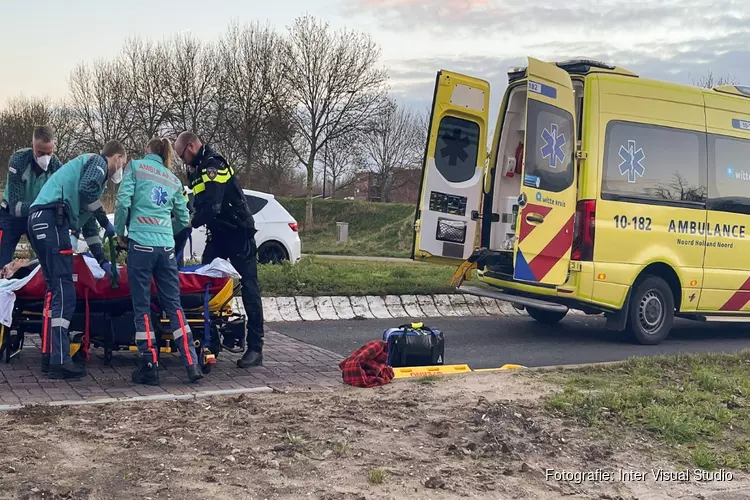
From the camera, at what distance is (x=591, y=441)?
5262 millimetres

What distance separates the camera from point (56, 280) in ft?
20.5

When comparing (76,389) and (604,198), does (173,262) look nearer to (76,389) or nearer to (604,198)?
(76,389)

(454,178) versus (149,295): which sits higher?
(454,178)

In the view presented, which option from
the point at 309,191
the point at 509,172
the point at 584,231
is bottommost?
the point at 584,231

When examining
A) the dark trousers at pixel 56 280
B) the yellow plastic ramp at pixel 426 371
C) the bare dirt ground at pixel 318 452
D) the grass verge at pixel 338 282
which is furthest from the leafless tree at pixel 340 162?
the bare dirt ground at pixel 318 452

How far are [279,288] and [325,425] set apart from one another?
17.4ft

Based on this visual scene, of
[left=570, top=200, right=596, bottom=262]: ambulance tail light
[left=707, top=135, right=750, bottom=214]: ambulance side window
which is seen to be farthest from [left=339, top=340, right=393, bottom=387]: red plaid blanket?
[left=707, top=135, right=750, bottom=214]: ambulance side window

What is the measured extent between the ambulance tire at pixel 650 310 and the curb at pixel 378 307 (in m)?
2.37

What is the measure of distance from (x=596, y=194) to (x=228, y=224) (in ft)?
13.7

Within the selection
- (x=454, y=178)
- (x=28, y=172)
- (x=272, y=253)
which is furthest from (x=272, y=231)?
(x=28, y=172)

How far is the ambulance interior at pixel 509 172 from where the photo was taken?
384 inches

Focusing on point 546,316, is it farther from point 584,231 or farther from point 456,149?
point 456,149

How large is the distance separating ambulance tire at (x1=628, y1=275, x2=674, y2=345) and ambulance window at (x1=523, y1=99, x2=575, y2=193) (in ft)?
5.52

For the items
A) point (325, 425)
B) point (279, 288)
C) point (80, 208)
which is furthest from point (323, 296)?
point (325, 425)
